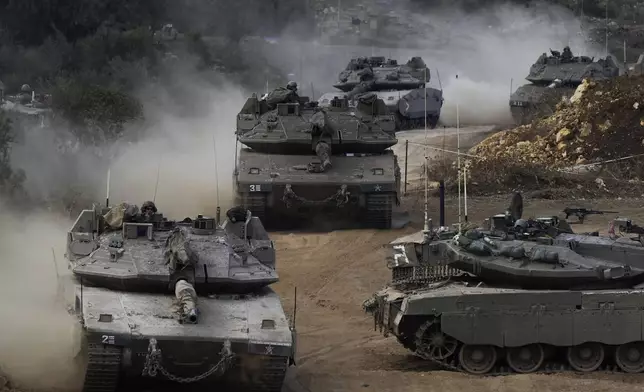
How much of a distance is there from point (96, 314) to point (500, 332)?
4685 mm

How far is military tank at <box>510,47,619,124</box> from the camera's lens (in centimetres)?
4347

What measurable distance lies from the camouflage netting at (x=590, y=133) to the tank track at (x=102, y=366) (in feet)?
61.5

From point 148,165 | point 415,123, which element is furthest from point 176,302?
point 415,123

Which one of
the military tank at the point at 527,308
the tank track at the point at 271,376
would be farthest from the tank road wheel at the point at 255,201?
the tank track at the point at 271,376

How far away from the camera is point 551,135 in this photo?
113 feet

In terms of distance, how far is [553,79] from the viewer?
44.7 meters

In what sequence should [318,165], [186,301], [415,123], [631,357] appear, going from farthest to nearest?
1. [415,123]
2. [318,165]
3. [631,357]
4. [186,301]

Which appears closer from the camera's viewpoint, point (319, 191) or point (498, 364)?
point (498, 364)

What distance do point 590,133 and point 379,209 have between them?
8303 millimetres

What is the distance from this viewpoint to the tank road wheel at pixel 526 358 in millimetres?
17047

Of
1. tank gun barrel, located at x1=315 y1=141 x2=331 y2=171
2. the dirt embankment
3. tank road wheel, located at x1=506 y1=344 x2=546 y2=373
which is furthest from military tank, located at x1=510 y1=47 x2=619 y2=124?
tank road wheel, located at x1=506 y1=344 x2=546 y2=373

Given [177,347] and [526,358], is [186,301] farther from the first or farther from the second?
[526,358]

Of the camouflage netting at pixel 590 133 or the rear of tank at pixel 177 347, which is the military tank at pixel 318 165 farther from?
the rear of tank at pixel 177 347

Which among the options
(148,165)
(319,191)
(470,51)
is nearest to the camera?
(319,191)
